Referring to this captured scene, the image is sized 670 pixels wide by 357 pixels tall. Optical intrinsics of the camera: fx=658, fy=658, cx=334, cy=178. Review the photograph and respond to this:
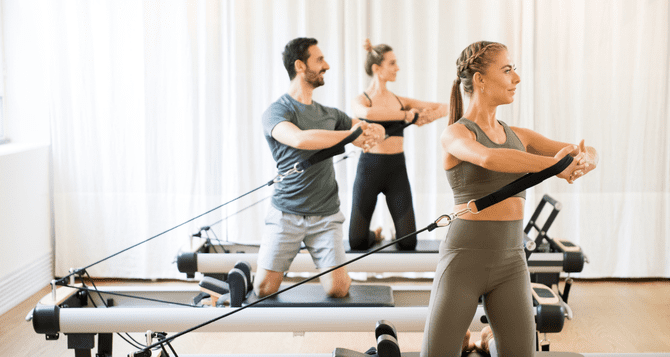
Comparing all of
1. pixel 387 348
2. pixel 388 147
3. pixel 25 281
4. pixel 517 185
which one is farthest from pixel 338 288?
pixel 25 281

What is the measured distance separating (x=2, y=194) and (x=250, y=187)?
Result: 64.9 inches

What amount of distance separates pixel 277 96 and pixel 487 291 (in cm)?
312

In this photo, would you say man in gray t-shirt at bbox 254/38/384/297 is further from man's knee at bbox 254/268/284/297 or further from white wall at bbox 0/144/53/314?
white wall at bbox 0/144/53/314

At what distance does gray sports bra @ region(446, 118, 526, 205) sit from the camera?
1.96m

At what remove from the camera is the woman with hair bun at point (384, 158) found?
3.76 m

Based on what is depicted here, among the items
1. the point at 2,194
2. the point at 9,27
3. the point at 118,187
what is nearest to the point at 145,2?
the point at 9,27

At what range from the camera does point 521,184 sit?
6.07 ft

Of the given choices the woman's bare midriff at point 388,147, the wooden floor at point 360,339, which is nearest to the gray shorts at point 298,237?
the wooden floor at point 360,339

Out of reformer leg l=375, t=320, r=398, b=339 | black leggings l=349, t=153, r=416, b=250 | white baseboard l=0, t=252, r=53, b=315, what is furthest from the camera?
white baseboard l=0, t=252, r=53, b=315

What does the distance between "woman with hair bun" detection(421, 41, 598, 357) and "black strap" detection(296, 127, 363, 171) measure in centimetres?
67

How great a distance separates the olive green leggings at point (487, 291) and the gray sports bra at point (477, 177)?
0.09 meters

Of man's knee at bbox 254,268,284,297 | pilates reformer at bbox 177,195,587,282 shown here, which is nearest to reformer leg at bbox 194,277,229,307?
pilates reformer at bbox 177,195,587,282

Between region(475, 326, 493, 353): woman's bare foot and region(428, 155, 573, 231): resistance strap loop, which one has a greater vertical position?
region(428, 155, 573, 231): resistance strap loop

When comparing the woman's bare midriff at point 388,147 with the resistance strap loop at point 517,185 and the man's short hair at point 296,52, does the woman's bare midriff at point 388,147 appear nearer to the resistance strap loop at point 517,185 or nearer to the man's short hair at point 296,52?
the man's short hair at point 296,52
